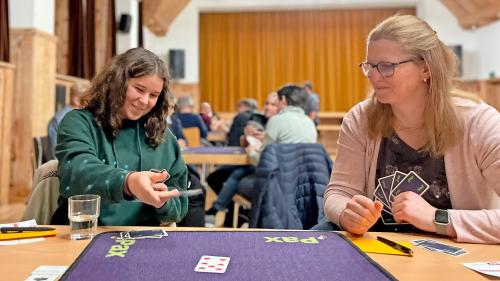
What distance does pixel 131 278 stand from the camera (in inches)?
31.0

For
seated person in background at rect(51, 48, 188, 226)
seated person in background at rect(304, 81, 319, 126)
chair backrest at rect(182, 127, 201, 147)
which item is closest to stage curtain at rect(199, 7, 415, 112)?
seated person in background at rect(304, 81, 319, 126)

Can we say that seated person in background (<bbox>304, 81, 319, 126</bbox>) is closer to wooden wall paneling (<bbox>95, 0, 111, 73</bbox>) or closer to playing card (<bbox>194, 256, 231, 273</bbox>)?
playing card (<bbox>194, 256, 231, 273</bbox>)

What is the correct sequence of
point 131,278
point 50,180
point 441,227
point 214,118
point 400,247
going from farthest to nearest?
point 214,118
point 50,180
point 441,227
point 400,247
point 131,278

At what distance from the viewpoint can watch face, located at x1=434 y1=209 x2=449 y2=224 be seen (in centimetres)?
113

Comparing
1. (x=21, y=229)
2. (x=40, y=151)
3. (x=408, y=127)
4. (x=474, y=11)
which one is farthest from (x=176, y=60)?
(x=21, y=229)

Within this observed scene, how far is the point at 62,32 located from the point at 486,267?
6590 millimetres

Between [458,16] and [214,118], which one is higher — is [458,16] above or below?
above

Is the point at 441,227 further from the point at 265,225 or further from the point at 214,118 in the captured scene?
the point at 214,118

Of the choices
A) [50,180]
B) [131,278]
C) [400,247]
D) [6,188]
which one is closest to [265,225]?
[50,180]

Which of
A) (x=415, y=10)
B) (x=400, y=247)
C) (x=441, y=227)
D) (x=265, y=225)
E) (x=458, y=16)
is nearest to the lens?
(x=400, y=247)

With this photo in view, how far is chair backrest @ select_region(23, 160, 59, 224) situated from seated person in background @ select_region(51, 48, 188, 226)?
0.12ft

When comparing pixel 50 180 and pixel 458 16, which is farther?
pixel 458 16

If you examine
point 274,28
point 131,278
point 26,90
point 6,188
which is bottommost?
point 6,188

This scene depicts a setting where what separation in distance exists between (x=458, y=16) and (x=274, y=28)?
3.92 metres
